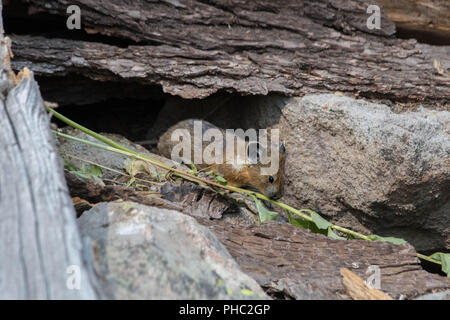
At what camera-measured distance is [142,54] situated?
491cm

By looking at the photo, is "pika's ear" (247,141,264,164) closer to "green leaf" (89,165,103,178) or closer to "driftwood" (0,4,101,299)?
"green leaf" (89,165,103,178)

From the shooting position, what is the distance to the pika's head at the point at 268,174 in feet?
17.5

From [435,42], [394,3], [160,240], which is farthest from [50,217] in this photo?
[435,42]

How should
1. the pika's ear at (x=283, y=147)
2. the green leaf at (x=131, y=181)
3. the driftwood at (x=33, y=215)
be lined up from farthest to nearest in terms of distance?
the pika's ear at (x=283, y=147) → the green leaf at (x=131, y=181) → the driftwood at (x=33, y=215)

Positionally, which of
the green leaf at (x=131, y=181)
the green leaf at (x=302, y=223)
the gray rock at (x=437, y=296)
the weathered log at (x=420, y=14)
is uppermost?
the weathered log at (x=420, y=14)

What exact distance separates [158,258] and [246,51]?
124 inches

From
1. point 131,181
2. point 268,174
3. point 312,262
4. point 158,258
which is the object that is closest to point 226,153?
point 268,174

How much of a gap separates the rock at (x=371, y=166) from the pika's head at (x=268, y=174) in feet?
0.40

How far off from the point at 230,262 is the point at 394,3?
4.15m

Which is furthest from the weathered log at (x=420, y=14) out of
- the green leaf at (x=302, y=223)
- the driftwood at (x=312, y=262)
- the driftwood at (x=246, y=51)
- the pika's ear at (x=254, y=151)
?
the driftwood at (x=312, y=262)

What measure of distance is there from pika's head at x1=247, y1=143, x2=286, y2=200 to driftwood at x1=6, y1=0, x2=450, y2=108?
788 mm

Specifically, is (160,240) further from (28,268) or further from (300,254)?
(300,254)

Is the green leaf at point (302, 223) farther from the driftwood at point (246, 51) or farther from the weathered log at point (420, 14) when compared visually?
the weathered log at point (420, 14)

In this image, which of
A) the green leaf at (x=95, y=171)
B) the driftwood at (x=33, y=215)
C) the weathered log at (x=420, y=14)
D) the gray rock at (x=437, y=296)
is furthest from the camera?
the weathered log at (x=420, y=14)
